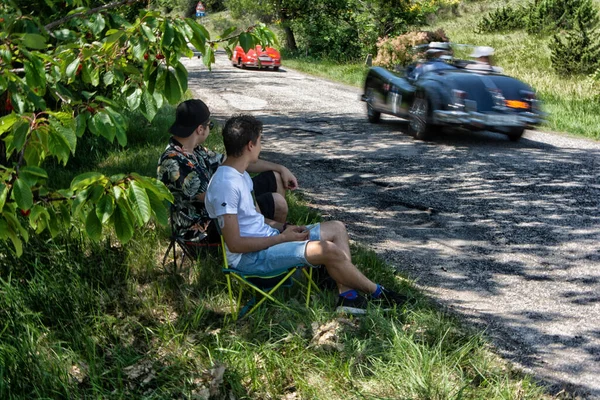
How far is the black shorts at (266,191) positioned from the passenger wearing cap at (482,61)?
7.31 metres

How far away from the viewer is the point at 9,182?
10.1 ft

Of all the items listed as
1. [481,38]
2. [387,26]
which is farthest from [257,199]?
[481,38]

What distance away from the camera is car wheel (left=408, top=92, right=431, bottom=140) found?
11680 mm

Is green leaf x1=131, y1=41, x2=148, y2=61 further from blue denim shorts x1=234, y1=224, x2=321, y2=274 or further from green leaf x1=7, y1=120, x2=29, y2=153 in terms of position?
blue denim shorts x1=234, y1=224, x2=321, y2=274

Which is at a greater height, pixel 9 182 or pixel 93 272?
pixel 9 182

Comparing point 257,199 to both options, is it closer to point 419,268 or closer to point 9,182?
point 419,268

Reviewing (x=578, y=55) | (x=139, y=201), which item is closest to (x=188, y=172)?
(x=139, y=201)

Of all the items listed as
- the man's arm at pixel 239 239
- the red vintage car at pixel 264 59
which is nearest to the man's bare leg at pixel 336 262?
the man's arm at pixel 239 239

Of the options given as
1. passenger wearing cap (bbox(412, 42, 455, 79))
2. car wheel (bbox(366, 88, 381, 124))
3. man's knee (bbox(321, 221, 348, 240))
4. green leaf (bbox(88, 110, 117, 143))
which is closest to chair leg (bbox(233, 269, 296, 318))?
man's knee (bbox(321, 221, 348, 240))

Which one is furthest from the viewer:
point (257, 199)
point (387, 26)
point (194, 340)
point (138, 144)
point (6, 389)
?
point (387, 26)

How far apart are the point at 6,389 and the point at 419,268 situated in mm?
3366

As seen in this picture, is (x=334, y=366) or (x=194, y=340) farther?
(x=194, y=340)

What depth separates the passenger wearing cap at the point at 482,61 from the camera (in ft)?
39.9

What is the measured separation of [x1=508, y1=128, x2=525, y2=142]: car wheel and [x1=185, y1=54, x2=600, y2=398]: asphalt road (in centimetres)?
16
